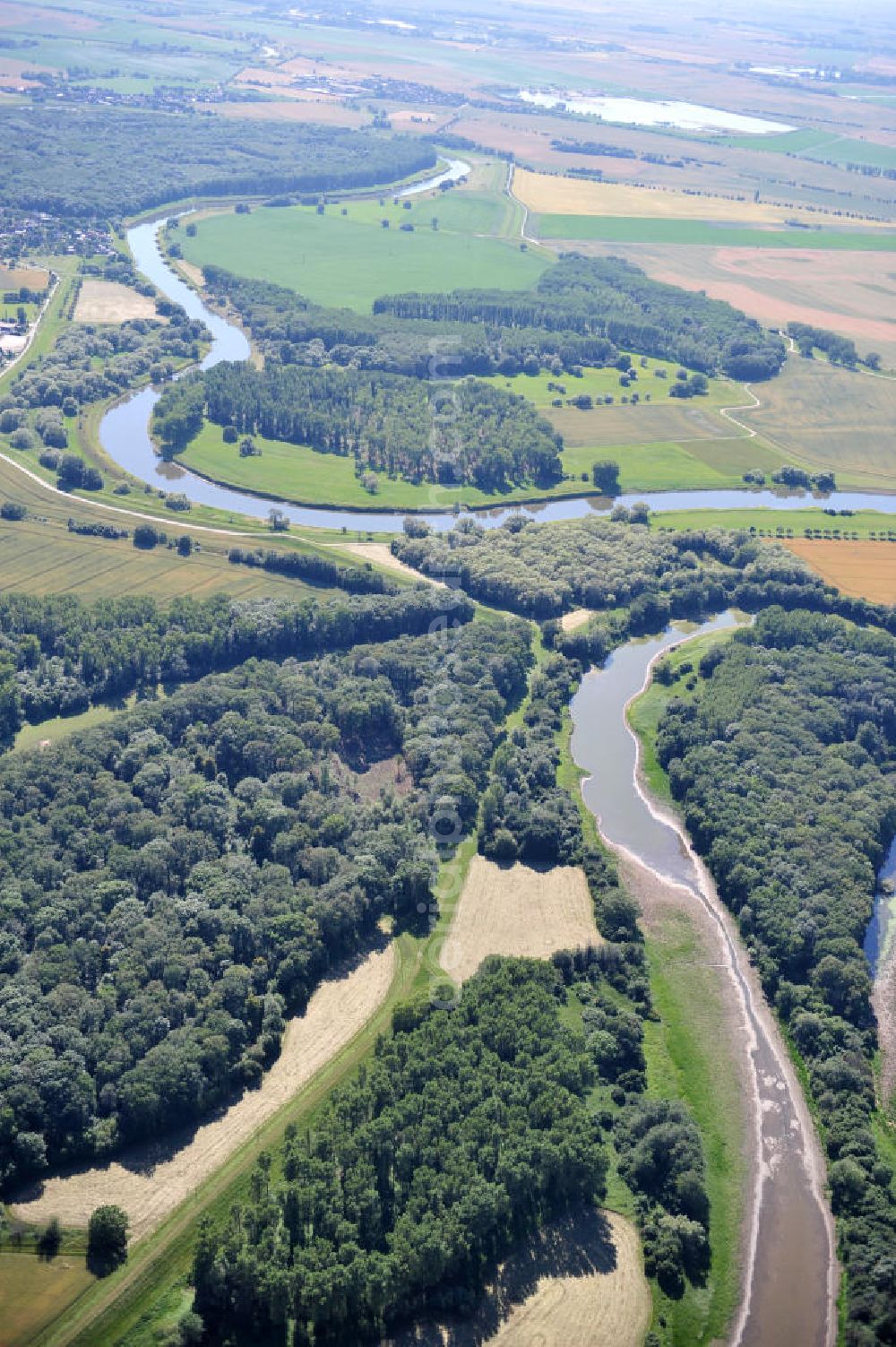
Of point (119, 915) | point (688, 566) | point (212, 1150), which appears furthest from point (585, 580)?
point (212, 1150)

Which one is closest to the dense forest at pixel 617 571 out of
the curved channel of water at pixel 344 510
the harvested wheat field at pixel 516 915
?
→ the curved channel of water at pixel 344 510

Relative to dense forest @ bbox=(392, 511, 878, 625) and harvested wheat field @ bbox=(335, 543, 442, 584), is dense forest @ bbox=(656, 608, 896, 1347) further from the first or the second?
harvested wheat field @ bbox=(335, 543, 442, 584)

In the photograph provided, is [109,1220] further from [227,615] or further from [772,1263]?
[227,615]

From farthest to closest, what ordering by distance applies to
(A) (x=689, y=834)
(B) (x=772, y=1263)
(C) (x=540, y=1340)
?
1. (A) (x=689, y=834)
2. (B) (x=772, y=1263)
3. (C) (x=540, y=1340)

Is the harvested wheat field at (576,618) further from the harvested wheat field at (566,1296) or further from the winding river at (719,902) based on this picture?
the harvested wheat field at (566,1296)

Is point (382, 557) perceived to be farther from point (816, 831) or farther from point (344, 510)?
point (816, 831)

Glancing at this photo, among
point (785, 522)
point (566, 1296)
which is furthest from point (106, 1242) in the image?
point (785, 522)
